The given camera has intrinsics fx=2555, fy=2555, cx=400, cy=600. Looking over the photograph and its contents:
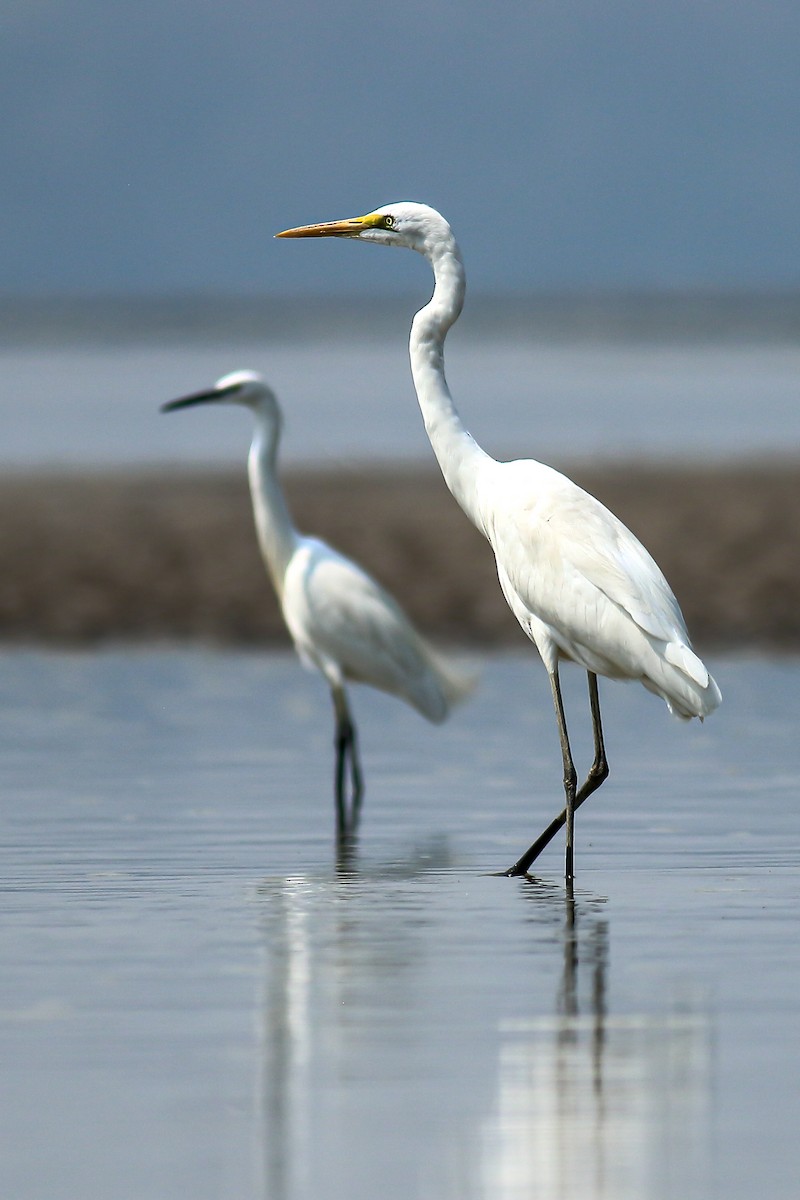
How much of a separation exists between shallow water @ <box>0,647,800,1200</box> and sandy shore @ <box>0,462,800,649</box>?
13.9ft

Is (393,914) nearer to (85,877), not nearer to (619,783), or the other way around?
(85,877)

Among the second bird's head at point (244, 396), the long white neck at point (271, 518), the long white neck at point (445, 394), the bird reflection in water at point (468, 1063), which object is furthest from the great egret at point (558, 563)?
the second bird's head at point (244, 396)

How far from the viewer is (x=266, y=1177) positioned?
13.7ft

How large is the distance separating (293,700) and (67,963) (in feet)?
22.6

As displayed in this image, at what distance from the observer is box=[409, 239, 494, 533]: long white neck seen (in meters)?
8.31

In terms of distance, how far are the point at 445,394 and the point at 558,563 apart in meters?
1.01

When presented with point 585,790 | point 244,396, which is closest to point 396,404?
point 244,396

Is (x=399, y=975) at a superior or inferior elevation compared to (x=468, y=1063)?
inferior

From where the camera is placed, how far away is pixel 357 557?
17047mm

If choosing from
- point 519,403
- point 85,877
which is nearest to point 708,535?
point 85,877

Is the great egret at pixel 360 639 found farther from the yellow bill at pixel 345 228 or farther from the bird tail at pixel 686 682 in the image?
the bird tail at pixel 686 682

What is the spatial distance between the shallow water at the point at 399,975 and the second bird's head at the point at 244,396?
1920 millimetres

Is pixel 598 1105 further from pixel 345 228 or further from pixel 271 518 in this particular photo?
pixel 271 518

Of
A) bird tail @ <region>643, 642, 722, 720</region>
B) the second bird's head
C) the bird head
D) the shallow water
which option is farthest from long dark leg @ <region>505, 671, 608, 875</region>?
the second bird's head
